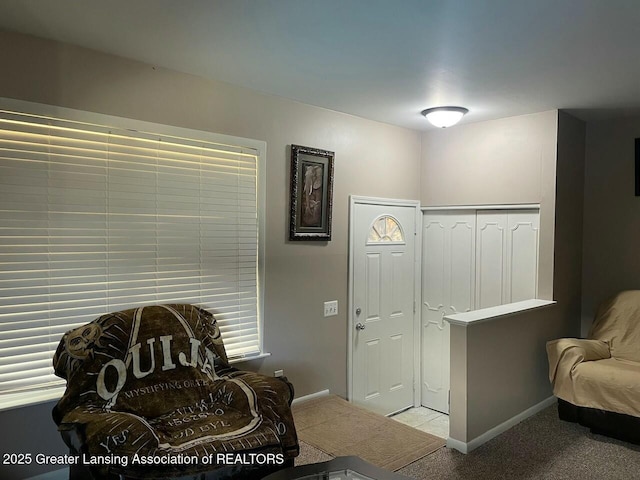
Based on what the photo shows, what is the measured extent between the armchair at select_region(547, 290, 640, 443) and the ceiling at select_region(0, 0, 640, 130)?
5.64 feet

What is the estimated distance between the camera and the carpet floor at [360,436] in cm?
293

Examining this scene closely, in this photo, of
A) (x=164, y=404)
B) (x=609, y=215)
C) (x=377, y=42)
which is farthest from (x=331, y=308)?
(x=609, y=215)

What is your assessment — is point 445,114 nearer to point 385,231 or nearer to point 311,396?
point 385,231

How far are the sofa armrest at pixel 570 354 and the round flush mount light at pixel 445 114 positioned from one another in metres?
1.91

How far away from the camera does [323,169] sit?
3754 millimetres

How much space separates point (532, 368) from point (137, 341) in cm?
295

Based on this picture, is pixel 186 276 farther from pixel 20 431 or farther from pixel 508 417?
pixel 508 417

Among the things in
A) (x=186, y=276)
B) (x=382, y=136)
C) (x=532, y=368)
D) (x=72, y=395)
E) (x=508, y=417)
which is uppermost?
(x=382, y=136)

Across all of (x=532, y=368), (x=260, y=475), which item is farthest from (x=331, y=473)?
(x=532, y=368)

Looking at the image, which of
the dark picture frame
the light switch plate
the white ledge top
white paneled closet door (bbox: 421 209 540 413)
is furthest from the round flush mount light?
the light switch plate

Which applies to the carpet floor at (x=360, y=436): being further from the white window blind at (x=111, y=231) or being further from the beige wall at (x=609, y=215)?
the beige wall at (x=609, y=215)

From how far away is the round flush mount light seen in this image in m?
3.65

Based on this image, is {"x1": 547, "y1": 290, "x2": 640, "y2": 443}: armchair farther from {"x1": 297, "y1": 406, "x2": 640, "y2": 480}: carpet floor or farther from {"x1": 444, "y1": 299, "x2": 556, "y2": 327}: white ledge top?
{"x1": 444, "y1": 299, "x2": 556, "y2": 327}: white ledge top

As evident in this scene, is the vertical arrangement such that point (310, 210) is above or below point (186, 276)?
above
